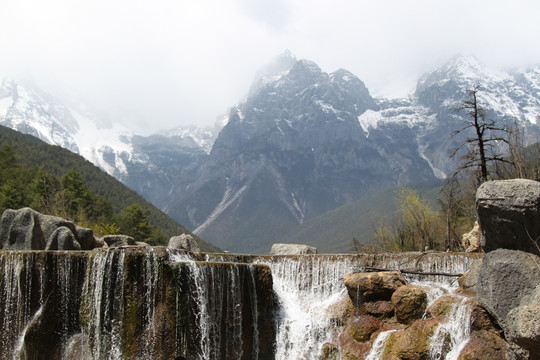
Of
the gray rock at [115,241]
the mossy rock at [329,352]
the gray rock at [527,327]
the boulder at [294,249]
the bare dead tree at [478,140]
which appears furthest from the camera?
the boulder at [294,249]

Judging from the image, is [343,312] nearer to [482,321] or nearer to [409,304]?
[409,304]

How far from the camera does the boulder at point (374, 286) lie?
72.9 ft

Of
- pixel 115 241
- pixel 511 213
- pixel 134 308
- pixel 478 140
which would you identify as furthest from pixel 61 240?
pixel 478 140

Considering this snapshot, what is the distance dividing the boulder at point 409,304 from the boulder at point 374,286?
0.77 m

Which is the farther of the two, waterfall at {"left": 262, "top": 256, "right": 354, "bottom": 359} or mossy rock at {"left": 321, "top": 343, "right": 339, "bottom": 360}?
waterfall at {"left": 262, "top": 256, "right": 354, "bottom": 359}

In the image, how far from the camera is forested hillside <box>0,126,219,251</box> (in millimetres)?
64688

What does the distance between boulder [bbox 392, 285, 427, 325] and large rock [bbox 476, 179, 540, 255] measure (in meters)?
3.50

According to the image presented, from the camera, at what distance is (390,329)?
21.2 meters

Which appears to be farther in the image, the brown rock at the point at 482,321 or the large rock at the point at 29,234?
the large rock at the point at 29,234

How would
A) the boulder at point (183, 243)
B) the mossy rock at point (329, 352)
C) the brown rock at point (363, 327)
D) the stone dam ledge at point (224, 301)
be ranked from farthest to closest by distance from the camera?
the boulder at point (183, 243) < the mossy rock at point (329, 352) < the brown rock at point (363, 327) < the stone dam ledge at point (224, 301)

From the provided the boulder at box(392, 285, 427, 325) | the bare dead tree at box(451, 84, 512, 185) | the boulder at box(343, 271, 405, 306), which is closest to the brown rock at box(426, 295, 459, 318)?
the boulder at box(392, 285, 427, 325)

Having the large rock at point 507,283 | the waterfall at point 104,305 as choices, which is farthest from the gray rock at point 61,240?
the large rock at point 507,283

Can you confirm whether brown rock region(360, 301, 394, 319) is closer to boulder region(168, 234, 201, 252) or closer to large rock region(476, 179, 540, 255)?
large rock region(476, 179, 540, 255)

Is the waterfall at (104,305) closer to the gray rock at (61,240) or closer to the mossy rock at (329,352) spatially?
the gray rock at (61,240)
